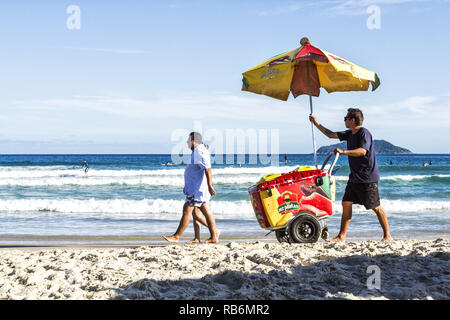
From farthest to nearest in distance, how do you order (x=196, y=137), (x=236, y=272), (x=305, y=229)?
(x=196, y=137), (x=305, y=229), (x=236, y=272)

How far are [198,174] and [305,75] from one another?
6.75ft

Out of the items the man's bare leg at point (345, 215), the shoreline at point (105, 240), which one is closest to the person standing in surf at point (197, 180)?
the shoreline at point (105, 240)

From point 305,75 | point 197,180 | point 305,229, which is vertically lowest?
point 305,229

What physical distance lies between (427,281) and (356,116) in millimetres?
2537

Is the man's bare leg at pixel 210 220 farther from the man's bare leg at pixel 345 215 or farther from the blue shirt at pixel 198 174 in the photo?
the man's bare leg at pixel 345 215

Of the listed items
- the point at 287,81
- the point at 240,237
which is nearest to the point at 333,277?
the point at 287,81

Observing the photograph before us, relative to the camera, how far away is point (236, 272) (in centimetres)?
479

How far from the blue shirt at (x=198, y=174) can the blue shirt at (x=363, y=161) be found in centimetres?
196

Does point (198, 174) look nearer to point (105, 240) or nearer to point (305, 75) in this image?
point (305, 75)

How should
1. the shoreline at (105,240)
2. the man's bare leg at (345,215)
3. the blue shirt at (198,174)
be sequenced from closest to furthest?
the blue shirt at (198,174) → the man's bare leg at (345,215) → the shoreline at (105,240)

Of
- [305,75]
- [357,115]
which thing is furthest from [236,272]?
[305,75]

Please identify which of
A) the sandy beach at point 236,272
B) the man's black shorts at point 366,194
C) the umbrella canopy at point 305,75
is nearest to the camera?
the sandy beach at point 236,272

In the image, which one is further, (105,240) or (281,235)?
(105,240)

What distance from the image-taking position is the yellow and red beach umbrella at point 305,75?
6273 millimetres
